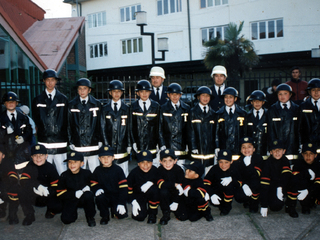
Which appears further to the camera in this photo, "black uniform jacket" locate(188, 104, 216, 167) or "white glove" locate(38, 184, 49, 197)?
"black uniform jacket" locate(188, 104, 216, 167)

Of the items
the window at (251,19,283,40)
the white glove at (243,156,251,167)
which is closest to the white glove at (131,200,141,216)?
the white glove at (243,156,251,167)

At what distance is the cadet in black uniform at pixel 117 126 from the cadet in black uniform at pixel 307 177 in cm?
293

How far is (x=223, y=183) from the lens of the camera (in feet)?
15.7

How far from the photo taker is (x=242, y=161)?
5.17 meters

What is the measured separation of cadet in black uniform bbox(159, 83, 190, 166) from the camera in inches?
218

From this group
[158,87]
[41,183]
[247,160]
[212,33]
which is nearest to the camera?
[41,183]

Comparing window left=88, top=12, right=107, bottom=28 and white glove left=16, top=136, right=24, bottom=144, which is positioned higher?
window left=88, top=12, right=107, bottom=28

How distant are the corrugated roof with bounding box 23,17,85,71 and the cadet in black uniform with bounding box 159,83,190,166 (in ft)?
39.9

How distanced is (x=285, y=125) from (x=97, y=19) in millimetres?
26671

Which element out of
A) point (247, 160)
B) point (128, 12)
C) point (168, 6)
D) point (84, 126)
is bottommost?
point (247, 160)

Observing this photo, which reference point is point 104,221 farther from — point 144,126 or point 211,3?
point 211,3

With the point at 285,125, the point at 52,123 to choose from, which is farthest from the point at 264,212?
the point at 52,123

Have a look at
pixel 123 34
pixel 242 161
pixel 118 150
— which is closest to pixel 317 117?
pixel 242 161

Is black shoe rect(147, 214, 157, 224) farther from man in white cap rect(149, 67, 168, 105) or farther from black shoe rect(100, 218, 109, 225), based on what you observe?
man in white cap rect(149, 67, 168, 105)
